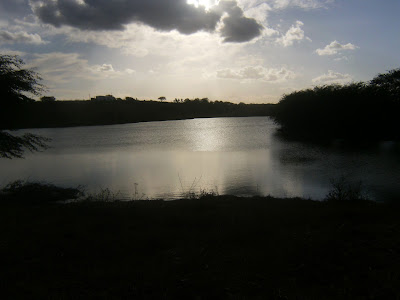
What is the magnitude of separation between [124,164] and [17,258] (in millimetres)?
27357

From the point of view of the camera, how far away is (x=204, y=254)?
778 centimetres

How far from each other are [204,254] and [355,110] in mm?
62606

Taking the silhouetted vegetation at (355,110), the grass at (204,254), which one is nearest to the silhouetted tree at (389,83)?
the silhouetted vegetation at (355,110)

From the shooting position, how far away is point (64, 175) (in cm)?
2939

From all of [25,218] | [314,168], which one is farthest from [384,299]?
[314,168]

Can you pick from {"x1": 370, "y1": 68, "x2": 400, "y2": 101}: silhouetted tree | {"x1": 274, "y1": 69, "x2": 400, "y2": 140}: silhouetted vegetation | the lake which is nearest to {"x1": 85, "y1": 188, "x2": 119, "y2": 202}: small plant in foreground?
the lake

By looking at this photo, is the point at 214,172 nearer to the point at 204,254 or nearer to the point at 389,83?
the point at 204,254

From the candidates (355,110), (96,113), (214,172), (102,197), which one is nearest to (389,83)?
(355,110)

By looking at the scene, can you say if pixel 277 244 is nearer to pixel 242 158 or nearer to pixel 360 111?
pixel 242 158

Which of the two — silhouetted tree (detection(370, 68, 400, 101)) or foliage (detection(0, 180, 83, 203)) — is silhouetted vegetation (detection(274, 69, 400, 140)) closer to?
silhouetted tree (detection(370, 68, 400, 101))

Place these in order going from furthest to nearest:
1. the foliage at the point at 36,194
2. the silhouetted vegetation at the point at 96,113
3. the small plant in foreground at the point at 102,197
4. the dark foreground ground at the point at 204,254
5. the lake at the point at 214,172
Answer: the silhouetted vegetation at the point at 96,113 → the lake at the point at 214,172 → the foliage at the point at 36,194 → the small plant in foreground at the point at 102,197 → the dark foreground ground at the point at 204,254

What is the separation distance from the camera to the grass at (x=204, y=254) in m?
5.83

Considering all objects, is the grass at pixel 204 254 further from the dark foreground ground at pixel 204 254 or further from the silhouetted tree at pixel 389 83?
the silhouetted tree at pixel 389 83

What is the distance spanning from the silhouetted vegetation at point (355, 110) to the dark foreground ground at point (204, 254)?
176ft
